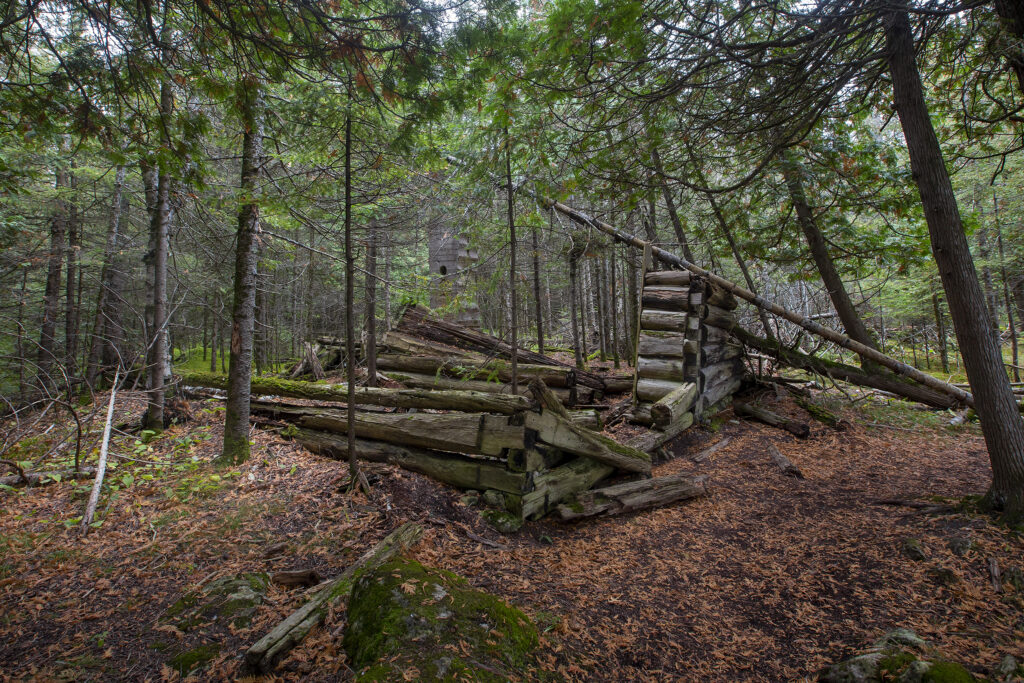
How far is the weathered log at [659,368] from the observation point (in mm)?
7566

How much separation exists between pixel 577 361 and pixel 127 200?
12352 millimetres

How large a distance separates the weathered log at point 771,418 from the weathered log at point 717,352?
1019 millimetres

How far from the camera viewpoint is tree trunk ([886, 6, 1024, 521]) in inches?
153

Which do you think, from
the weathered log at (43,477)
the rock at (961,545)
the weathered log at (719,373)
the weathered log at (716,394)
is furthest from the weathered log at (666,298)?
the weathered log at (43,477)

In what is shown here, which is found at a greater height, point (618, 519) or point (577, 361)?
point (577, 361)

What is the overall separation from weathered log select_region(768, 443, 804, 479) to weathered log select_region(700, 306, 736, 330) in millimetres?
2417

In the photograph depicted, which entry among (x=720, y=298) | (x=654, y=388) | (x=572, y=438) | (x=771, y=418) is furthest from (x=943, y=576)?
(x=720, y=298)

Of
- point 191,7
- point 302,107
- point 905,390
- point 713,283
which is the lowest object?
point 905,390

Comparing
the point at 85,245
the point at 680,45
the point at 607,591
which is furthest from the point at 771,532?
the point at 85,245

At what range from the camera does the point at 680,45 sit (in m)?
4.67

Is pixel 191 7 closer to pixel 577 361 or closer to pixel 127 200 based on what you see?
pixel 577 361

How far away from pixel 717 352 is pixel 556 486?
5217 millimetres

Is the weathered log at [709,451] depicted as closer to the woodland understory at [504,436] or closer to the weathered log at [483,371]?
the woodland understory at [504,436]

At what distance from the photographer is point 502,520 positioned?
185 inches
